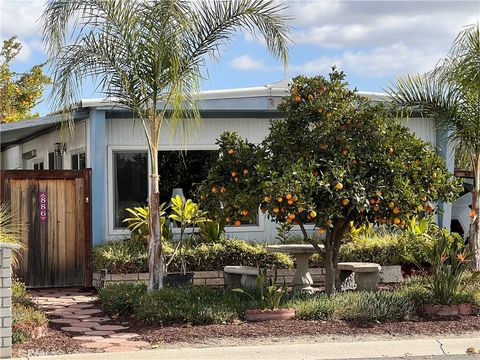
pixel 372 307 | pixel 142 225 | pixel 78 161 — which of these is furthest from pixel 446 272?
pixel 78 161

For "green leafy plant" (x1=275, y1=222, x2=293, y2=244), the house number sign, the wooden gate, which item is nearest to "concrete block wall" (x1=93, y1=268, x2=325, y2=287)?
the wooden gate

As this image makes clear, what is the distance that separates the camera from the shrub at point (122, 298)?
417 inches

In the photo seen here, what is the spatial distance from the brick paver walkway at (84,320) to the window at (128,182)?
1695 millimetres

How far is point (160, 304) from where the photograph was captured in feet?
A: 32.2

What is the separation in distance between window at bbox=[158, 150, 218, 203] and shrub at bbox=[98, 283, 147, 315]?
3531mm

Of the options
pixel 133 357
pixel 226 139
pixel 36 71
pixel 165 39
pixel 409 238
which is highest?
pixel 36 71

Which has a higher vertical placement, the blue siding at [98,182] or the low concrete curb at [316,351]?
the blue siding at [98,182]

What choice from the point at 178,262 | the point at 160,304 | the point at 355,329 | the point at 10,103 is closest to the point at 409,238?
the point at 178,262

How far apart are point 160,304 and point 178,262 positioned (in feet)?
11.4

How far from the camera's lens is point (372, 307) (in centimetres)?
992

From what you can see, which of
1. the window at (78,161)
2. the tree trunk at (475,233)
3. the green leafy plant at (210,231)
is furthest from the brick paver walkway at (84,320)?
the tree trunk at (475,233)

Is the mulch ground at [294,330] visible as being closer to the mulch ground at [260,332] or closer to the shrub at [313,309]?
the mulch ground at [260,332]

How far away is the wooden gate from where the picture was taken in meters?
13.9

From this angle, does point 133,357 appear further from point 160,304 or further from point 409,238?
point 409,238
